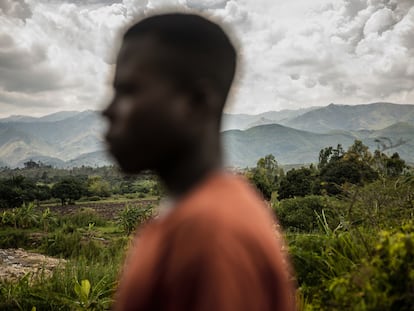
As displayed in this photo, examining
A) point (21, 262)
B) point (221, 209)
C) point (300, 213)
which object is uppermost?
point (221, 209)

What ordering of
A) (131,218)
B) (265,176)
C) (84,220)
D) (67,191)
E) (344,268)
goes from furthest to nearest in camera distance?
(67,191), (265,176), (84,220), (131,218), (344,268)

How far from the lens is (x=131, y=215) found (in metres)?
36.3

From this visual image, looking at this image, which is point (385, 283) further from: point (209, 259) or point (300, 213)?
point (300, 213)

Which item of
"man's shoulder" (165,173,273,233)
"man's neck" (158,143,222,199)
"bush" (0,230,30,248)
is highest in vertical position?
"man's neck" (158,143,222,199)

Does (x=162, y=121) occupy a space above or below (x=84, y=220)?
above

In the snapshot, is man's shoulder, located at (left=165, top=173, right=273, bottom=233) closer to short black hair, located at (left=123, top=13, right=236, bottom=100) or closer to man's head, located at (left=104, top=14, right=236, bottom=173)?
man's head, located at (left=104, top=14, right=236, bottom=173)

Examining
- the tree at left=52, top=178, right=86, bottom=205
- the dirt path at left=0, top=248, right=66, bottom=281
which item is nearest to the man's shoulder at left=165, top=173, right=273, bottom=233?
the dirt path at left=0, top=248, right=66, bottom=281

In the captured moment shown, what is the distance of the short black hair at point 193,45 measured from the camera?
108cm

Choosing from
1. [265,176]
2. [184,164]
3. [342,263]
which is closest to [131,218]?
[265,176]

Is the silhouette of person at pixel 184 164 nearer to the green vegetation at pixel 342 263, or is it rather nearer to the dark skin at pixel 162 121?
the dark skin at pixel 162 121

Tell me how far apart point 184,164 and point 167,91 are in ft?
0.64

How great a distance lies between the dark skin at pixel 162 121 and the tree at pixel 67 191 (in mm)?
63555

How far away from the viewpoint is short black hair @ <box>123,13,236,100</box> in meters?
1.08

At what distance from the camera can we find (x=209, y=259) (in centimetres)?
91
